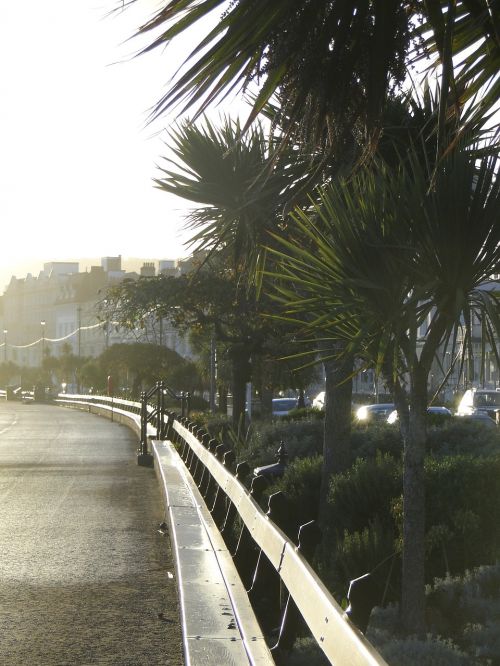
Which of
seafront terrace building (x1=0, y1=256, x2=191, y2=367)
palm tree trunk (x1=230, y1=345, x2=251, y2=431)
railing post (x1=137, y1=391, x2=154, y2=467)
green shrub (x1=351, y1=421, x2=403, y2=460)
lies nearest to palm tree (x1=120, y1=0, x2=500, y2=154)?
green shrub (x1=351, y1=421, x2=403, y2=460)

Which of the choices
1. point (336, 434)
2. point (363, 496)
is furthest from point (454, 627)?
point (336, 434)

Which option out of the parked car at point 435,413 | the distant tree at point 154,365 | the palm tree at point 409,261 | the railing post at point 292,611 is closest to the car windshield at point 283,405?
the distant tree at point 154,365

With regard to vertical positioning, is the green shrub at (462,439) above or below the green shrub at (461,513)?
above

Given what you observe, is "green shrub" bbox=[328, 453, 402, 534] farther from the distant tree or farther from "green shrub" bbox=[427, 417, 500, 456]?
the distant tree

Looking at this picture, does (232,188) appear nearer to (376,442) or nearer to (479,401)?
(376,442)

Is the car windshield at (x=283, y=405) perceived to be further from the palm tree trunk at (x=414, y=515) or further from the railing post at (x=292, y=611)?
the railing post at (x=292, y=611)

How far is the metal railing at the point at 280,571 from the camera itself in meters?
3.71

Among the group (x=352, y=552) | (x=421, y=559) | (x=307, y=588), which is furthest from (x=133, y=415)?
(x=307, y=588)

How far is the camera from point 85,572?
9.51 metres

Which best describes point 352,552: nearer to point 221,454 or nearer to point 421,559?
point 221,454

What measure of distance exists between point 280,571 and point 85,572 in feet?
14.3

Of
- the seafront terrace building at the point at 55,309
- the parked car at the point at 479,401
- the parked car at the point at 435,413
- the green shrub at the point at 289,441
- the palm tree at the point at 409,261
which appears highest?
the seafront terrace building at the point at 55,309

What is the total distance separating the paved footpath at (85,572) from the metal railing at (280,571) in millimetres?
607

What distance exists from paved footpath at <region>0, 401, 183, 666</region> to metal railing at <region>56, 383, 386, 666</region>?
0.61 m
